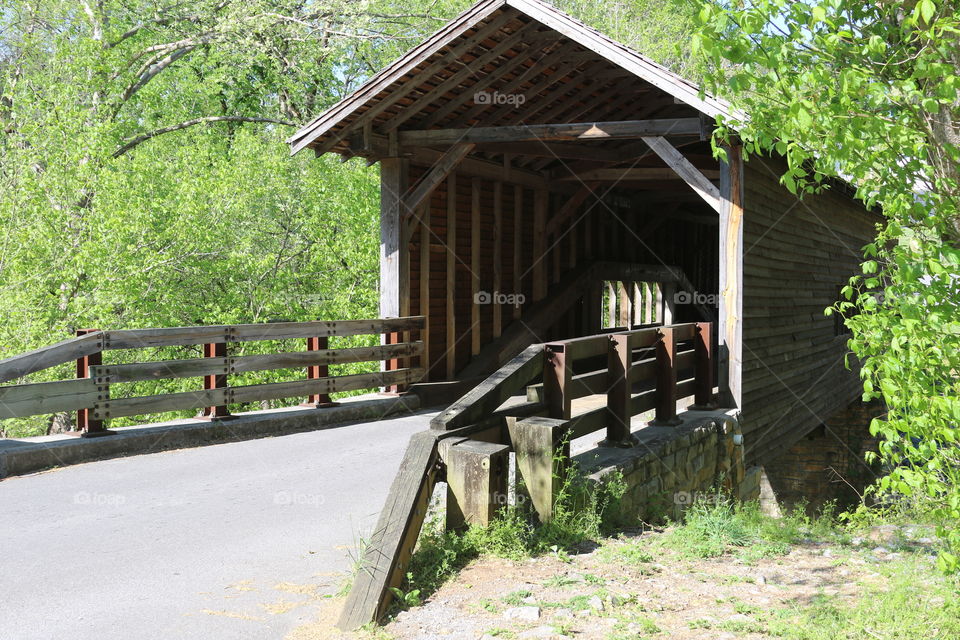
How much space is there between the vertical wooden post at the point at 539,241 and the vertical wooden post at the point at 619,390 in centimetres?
Answer: 757

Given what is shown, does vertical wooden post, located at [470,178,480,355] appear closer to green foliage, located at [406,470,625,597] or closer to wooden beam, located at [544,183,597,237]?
wooden beam, located at [544,183,597,237]

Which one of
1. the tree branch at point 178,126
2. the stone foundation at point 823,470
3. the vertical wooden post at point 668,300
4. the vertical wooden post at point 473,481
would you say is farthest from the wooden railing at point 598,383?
the tree branch at point 178,126

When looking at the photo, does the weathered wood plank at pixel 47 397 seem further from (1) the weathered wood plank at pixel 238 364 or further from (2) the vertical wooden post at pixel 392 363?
(2) the vertical wooden post at pixel 392 363

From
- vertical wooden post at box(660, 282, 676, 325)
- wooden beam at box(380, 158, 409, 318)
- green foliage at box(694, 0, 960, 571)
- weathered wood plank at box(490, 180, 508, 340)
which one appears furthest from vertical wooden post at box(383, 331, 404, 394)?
vertical wooden post at box(660, 282, 676, 325)

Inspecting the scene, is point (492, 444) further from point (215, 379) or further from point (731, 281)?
point (731, 281)

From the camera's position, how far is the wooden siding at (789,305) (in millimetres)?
10859

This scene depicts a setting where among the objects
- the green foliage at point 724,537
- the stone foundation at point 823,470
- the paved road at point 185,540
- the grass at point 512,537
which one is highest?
the grass at point 512,537

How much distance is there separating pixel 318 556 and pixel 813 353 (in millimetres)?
11802

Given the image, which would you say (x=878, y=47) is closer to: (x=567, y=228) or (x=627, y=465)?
(x=627, y=465)

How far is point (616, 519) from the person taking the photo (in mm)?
6160

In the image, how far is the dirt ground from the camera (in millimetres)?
4023

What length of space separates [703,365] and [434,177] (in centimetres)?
449

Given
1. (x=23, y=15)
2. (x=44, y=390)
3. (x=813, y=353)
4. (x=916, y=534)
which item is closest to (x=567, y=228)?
(x=813, y=353)

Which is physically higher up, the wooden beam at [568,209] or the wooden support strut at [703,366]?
the wooden beam at [568,209]
